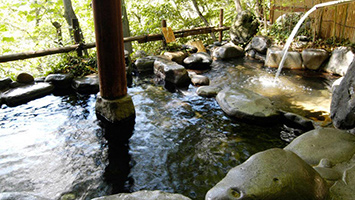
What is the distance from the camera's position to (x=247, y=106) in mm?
4398

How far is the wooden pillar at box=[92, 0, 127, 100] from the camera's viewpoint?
3.44 meters

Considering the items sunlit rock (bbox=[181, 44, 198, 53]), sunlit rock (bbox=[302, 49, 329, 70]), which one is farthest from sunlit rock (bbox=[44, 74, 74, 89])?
sunlit rock (bbox=[302, 49, 329, 70])

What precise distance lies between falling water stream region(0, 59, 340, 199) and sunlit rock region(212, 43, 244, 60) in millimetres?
3886

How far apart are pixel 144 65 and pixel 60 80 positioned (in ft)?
8.32

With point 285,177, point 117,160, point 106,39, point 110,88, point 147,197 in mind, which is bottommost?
point 117,160

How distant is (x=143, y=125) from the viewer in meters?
4.21

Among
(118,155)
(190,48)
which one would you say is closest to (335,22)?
(190,48)

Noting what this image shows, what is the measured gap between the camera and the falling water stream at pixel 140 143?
2.84m

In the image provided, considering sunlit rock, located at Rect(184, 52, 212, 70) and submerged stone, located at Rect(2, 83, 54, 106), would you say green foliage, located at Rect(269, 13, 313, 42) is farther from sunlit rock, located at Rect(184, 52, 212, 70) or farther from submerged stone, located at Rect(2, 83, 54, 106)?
submerged stone, located at Rect(2, 83, 54, 106)

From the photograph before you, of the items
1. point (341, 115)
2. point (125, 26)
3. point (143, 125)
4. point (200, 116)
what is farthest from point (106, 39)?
point (125, 26)

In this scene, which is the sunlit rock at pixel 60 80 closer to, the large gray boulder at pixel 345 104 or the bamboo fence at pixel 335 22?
the large gray boulder at pixel 345 104

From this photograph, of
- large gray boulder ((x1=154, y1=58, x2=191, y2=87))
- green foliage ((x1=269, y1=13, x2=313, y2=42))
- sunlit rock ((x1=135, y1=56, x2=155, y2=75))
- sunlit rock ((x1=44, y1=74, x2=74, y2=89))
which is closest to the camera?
sunlit rock ((x1=44, y1=74, x2=74, y2=89))

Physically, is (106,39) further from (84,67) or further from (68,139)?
(84,67)

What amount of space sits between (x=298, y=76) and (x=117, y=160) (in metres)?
5.88
